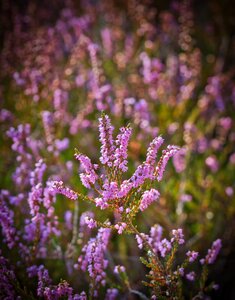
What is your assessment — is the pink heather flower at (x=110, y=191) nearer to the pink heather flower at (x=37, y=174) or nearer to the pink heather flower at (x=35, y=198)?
the pink heather flower at (x=35, y=198)

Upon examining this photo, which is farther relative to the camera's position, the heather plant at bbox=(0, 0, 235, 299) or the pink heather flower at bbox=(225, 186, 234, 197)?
the pink heather flower at bbox=(225, 186, 234, 197)

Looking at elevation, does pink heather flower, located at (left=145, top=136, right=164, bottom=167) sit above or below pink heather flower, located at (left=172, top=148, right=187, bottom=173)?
below

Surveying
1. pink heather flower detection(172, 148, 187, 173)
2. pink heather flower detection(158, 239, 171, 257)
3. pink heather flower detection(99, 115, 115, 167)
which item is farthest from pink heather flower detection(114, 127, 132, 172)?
pink heather flower detection(172, 148, 187, 173)

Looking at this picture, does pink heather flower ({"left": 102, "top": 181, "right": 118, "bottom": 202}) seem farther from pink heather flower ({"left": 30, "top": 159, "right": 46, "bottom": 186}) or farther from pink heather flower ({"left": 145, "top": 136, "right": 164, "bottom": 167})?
pink heather flower ({"left": 30, "top": 159, "right": 46, "bottom": 186})

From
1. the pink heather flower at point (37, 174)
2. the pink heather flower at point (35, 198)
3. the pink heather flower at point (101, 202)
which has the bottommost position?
the pink heather flower at point (101, 202)

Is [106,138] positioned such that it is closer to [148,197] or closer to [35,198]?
[148,197]

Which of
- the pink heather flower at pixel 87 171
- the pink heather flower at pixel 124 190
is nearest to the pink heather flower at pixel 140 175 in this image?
the pink heather flower at pixel 124 190

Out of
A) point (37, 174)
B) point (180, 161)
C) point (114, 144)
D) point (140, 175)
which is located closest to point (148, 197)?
point (140, 175)

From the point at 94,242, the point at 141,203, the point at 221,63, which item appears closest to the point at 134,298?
the point at 94,242

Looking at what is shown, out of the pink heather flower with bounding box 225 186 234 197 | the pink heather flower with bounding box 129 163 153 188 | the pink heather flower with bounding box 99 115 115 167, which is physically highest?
the pink heather flower with bounding box 225 186 234 197
